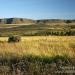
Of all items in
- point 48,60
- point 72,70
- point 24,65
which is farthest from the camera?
point 48,60

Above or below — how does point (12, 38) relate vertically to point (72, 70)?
below

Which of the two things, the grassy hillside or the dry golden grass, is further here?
the grassy hillside

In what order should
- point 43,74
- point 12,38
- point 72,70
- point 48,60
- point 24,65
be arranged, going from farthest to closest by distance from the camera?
point 12,38 → point 48,60 → point 24,65 → point 72,70 → point 43,74

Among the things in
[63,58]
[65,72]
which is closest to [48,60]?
[63,58]

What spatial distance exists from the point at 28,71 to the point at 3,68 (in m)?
0.80

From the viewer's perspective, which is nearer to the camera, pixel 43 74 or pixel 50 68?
pixel 43 74

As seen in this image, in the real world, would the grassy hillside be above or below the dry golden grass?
below

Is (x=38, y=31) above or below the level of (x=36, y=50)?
below

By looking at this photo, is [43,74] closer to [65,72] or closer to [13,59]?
[65,72]

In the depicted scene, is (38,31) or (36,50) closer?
(36,50)

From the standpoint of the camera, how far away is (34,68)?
300 inches

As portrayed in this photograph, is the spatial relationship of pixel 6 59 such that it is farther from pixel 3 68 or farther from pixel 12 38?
pixel 12 38

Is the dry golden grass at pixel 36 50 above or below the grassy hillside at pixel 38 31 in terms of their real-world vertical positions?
above

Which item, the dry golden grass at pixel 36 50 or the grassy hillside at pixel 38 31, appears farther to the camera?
the grassy hillside at pixel 38 31
